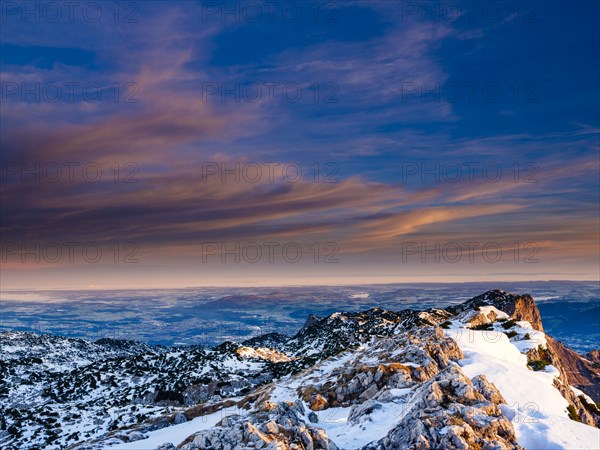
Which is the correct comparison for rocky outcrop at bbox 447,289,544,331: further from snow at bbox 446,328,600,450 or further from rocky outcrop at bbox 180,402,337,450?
rocky outcrop at bbox 180,402,337,450

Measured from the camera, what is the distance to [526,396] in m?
44.5

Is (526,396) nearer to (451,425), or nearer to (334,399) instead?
(334,399)

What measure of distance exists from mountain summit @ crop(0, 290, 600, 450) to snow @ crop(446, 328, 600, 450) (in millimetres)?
161

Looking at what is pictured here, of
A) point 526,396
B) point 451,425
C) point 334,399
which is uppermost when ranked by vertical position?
point 451,425

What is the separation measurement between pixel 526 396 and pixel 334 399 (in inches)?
911

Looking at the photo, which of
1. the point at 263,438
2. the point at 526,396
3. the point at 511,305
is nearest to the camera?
the point at 263,438

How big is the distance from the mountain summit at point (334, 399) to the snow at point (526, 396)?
0.53 feet

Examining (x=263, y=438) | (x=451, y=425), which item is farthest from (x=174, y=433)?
(x=451, y=425)

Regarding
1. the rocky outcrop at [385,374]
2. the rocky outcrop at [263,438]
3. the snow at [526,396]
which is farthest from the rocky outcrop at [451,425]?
the rocky outcrop at [385,374]

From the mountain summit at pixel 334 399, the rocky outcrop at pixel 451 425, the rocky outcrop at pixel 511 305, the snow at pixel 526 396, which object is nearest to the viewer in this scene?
the rocky outcrop at pixel 451 425

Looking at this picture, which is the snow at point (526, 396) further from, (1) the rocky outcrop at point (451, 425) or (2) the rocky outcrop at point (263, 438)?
(2) the rocky outcrop at point (263, 438)

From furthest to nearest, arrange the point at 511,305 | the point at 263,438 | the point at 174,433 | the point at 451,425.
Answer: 1. the point at 511,305
2. the point at 174,433
3. the point at 263,438
4. the point at 451,425

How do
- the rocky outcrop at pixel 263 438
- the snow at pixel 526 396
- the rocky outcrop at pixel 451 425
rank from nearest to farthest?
the rocky outcrop at pixel 451 425 → the rocky outcrop at pixel 263 438 → the snow at pixel 526 396

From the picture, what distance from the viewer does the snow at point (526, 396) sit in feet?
102
